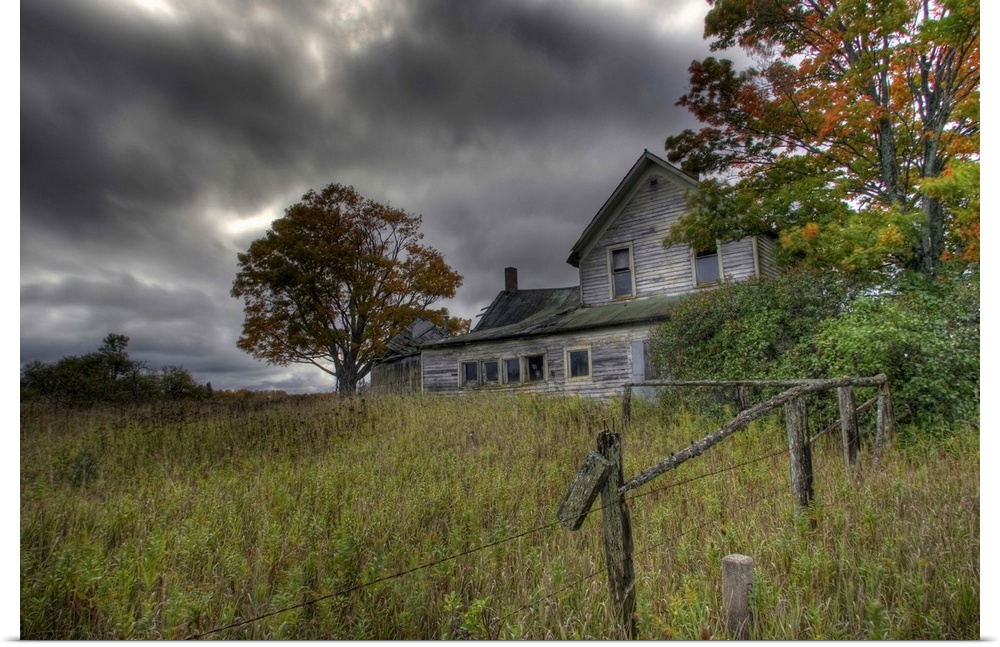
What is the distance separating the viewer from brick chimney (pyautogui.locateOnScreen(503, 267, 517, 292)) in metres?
24.6

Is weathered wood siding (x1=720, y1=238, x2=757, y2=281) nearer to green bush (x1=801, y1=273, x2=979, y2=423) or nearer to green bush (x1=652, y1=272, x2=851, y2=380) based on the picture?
green bush (x1=652, y1=272, x2=851, y2=380)

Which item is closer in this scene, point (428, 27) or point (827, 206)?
point (428, 27)

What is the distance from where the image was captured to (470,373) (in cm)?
1717

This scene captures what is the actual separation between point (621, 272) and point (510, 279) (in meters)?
9.95

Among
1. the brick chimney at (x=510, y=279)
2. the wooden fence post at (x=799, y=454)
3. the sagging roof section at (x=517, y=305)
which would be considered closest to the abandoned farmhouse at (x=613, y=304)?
the sagging roof section at (x=517, y=305)

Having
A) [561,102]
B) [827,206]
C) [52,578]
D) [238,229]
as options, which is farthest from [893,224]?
[52,578]

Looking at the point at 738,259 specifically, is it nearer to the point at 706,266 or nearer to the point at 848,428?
the point at 706,266

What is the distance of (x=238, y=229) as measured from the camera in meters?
5.13

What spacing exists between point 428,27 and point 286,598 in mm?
4729

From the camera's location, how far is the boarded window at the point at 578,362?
1445 centimetres

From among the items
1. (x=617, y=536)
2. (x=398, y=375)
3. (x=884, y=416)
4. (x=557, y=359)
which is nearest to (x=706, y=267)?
(x=557, y=359)

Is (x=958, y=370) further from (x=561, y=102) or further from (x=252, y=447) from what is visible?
(x=252, y=447)

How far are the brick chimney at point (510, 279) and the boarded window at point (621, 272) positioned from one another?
30.3 ft

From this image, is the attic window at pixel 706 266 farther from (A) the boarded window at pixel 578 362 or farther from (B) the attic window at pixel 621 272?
(A) the boarded window at pixel 578 362
